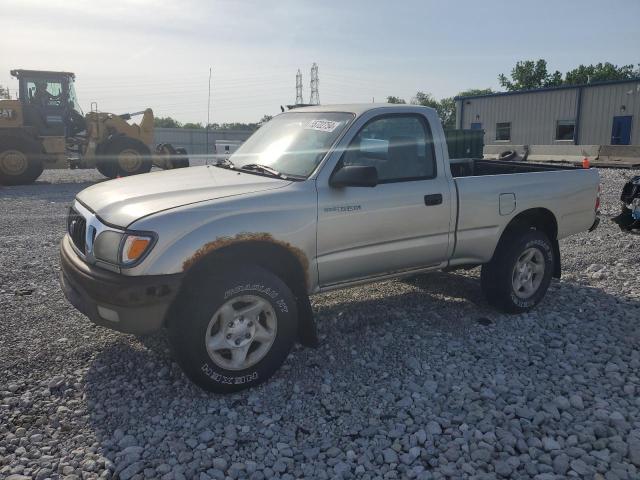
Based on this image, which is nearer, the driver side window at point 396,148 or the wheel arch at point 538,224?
the driver side window at point 396,148

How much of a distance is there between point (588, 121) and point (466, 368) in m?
31.0

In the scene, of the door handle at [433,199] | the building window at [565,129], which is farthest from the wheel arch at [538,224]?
the building window at [565,129]

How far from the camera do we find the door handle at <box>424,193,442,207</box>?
4473 millimetres

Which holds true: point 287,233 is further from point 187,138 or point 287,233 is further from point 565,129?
point 187,138

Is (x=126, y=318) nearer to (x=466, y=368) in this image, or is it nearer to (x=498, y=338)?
(x=466, y=368)

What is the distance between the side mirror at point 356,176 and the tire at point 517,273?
183 cm

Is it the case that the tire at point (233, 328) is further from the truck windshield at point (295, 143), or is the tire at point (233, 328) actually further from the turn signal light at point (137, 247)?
the truck windshield at point (295, 143)

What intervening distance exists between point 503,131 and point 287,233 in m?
34.1

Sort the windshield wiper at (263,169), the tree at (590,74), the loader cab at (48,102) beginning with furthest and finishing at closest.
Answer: the tree at (590,74) → the loader cab at (48,102) → the windshield wiper at (263,169)

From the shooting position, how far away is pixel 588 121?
101 feet

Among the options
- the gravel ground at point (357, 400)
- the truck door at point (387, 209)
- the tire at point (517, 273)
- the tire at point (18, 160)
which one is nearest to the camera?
the gravel ground at point (357, 400)

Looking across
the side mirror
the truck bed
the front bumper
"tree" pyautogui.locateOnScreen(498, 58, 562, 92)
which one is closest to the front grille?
the front bumper

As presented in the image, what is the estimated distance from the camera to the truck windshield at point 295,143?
4223mm

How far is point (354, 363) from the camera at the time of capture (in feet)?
13.7
